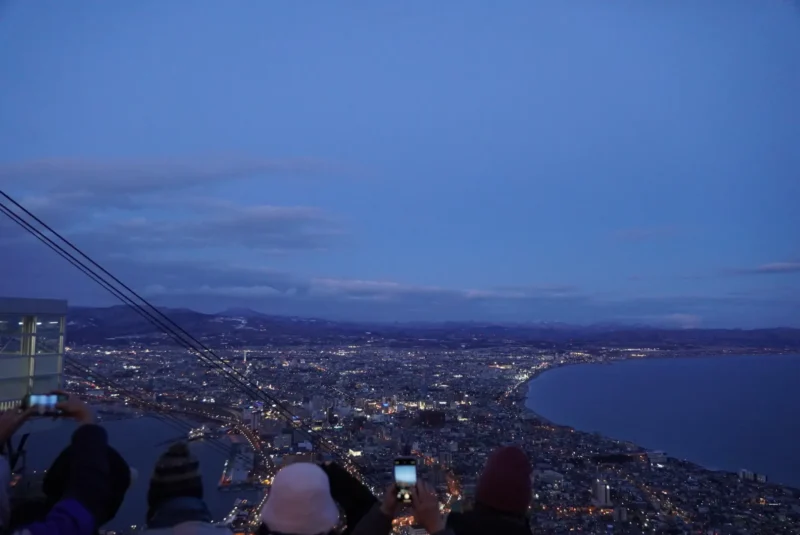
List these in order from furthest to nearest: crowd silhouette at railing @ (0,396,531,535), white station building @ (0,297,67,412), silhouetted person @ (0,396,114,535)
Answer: white station building @ (0,297,67,412), crowd silhouette at railing @ (0,396,531,535), silhouetted person @ (0,396,114,535)

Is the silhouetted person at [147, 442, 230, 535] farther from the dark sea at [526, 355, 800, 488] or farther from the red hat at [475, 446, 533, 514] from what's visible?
the dark sea at [526, 355, 800, 488]

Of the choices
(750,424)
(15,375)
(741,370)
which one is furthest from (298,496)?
(741,370)

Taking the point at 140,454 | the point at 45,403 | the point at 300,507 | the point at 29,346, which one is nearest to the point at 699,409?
the point at 140,454

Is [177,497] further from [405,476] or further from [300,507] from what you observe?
[405,476]

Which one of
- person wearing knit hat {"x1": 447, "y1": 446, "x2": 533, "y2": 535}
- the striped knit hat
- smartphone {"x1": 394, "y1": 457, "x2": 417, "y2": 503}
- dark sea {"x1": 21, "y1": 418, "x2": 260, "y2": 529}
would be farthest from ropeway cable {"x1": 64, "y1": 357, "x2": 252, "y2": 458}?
person wearing knit hat {"x1": 447, "y1": 446, "x2": 533, "y2": 535}

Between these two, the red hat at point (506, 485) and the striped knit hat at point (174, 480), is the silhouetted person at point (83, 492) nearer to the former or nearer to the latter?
the striped knit hat at point (174, 480)
